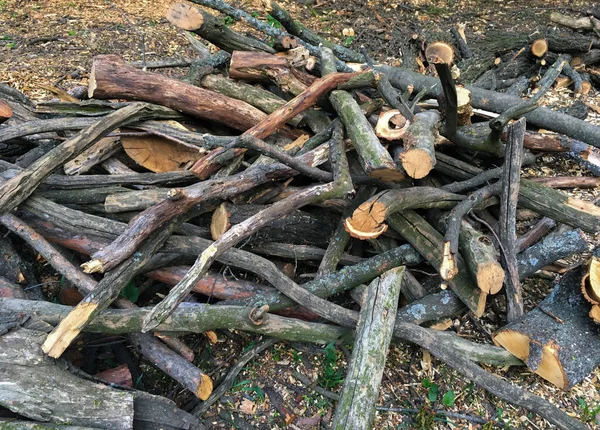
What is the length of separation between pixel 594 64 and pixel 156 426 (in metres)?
6.18

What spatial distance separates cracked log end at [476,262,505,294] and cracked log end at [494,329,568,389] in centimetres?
32

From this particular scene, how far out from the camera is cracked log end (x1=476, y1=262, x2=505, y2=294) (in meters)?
2.77

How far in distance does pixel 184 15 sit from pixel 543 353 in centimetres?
355

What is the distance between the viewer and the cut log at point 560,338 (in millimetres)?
2758

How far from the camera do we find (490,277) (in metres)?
2.76

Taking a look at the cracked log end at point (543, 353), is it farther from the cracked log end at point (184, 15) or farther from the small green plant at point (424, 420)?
the cracked log end at point (184, 15)

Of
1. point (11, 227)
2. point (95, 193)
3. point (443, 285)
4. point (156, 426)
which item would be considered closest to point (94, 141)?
point (95, 193)

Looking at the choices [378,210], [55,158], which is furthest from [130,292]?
[378,210]

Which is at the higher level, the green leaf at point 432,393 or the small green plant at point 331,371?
the small green plant at point 331,371

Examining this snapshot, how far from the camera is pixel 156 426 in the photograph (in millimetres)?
2557

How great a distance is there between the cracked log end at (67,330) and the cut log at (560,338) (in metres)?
2.43

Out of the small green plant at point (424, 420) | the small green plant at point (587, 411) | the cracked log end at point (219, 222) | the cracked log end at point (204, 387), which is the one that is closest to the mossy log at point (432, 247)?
the small green plant at point (424, 420)

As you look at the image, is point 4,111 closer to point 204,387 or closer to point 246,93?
point 246,93

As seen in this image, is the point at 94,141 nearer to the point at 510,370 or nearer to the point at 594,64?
the point at 510,370
